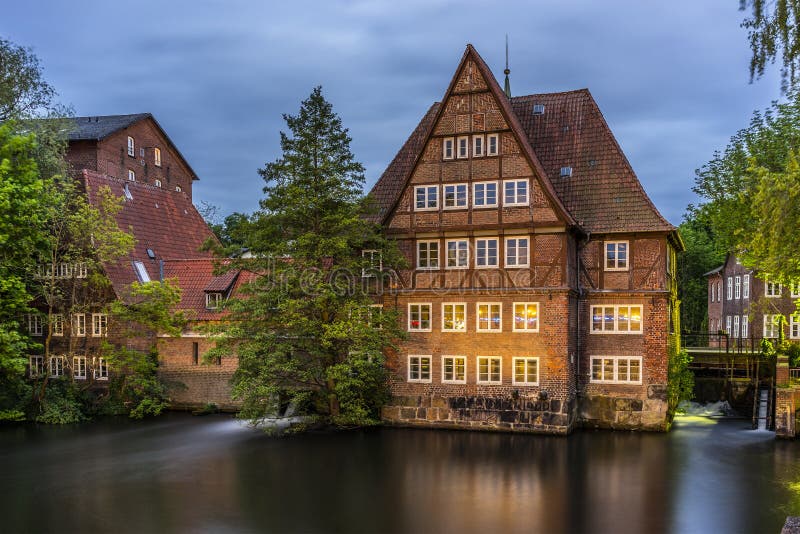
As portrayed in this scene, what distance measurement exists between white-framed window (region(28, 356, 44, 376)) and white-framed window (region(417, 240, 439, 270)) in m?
17.8

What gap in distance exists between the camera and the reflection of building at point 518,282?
23.8 metres

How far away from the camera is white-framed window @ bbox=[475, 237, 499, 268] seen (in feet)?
80.8

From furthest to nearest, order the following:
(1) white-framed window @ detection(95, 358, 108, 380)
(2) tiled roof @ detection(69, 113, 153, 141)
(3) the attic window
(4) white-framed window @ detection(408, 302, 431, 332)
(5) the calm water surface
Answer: (2) tiled roof @ detection(69, 113, 153, 141) < (3) the attic window < (1) white-framed window @ detection(95, 358, 108, 380) < (4) white-framed window @ detection(408, 302, 431, 332) < (5) the calm water surface

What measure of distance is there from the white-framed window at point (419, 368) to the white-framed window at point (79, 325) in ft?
49.0

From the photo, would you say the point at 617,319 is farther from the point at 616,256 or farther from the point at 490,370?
the point at 490,370

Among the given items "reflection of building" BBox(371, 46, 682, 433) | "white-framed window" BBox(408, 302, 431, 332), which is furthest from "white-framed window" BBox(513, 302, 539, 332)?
"white-framed window" BBox(408, 302, 431, 332)

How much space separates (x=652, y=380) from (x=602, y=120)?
10083 millimetres

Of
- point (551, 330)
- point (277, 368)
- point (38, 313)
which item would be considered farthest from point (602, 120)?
point (38, 313)

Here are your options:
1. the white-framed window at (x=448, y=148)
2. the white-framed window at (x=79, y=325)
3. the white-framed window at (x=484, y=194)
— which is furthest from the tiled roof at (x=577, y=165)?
the white-framed window at (x=79, y=325)

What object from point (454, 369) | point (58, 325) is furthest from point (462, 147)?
point (58, 325)

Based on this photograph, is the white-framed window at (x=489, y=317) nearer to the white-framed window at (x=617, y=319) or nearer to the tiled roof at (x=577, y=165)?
the white-framed window at (x=617, y=319)

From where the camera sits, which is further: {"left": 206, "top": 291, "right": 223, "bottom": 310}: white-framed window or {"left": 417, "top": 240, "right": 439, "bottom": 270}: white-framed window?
{"left": 206, "top": 291, "right": 223, "bottom": 310}: white-framed window

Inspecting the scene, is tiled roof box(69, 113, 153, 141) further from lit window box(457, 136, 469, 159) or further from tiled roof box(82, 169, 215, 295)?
lit window box(457, 136, 469, 159)

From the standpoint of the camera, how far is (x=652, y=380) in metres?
23.9
